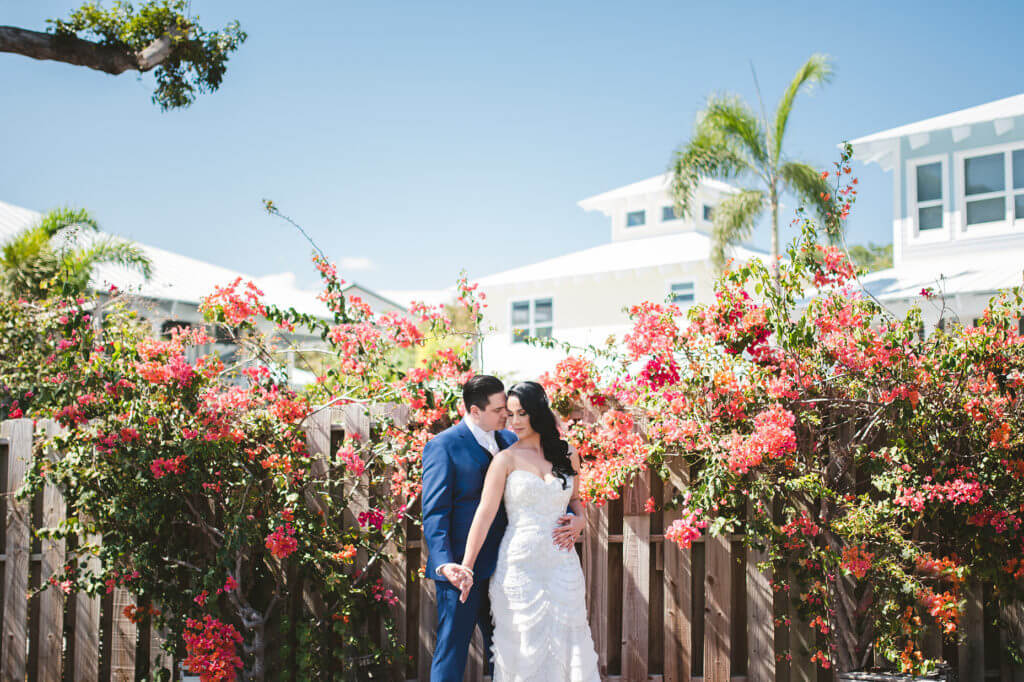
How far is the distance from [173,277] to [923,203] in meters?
15.8

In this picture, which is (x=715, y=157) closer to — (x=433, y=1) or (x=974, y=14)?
(x=974, y=14)

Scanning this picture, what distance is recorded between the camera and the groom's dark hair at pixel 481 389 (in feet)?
13.5

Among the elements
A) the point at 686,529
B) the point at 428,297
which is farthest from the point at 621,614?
the point at 428,297

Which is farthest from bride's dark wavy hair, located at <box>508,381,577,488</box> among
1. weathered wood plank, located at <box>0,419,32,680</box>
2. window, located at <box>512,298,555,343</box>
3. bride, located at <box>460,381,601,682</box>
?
window, located at <box>512,298,555,343</box>

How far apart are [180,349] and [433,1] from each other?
804 cm

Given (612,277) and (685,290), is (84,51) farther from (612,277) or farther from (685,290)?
(612,277)

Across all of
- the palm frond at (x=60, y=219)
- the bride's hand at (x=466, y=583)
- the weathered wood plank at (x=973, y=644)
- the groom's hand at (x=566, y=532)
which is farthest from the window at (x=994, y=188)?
the palm frond at (x=60, y=219)

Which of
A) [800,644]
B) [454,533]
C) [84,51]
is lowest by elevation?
[800,644]

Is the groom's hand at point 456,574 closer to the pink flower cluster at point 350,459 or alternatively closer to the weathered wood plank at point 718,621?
the pink flower cluster at point 350,459

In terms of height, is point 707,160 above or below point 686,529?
above

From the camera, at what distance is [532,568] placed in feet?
12.7

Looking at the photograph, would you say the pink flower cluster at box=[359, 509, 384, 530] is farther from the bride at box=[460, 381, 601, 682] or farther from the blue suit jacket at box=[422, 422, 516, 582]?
the bride at box=[460, 381, 601, 682]

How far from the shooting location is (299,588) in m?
5.11

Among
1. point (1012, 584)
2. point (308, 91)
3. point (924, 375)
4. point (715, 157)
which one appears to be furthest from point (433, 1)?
point (1012, 584)
